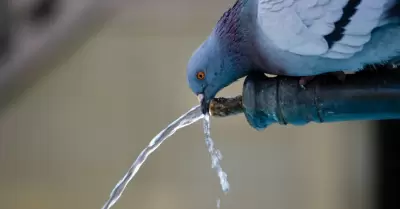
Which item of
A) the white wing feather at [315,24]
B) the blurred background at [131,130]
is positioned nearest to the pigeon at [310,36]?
the white wing feather at [315,24]

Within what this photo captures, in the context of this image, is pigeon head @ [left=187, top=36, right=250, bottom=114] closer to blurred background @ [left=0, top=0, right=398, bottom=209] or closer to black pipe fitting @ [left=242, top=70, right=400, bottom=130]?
black pipe fitting @ [left=242, top=70, right=400, bottom=130]

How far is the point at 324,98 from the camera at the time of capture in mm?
432

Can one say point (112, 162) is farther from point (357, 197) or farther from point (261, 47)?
point (261, 47)

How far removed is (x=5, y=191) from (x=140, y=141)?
504 millimetres

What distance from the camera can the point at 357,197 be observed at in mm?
1847

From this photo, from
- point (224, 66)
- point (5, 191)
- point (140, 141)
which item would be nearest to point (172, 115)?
point (140, 141)

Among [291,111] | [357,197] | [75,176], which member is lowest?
[357,197]

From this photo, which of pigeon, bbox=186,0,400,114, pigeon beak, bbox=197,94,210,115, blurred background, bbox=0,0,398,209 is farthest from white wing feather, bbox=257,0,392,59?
blurred background, bbox=0,0,398,209

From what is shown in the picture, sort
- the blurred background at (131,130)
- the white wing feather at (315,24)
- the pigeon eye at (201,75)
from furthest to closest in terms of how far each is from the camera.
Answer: the blurred background at (131,130)
the pigeon eye at (201,75)
the white wing feather at (315,24)

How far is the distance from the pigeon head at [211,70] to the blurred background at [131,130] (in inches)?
49.4

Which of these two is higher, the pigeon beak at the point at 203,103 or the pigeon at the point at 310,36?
the pigeon at the point at 310,36

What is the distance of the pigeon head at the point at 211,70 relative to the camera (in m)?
0.50

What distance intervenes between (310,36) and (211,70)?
122 mm

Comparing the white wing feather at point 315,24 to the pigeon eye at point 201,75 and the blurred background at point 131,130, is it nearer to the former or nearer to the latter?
the pigeon eye at point 201,75
